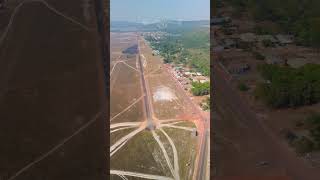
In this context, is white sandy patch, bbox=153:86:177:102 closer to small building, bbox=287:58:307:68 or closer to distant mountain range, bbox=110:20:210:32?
distant mountain range, bbox=110:20:210:32
